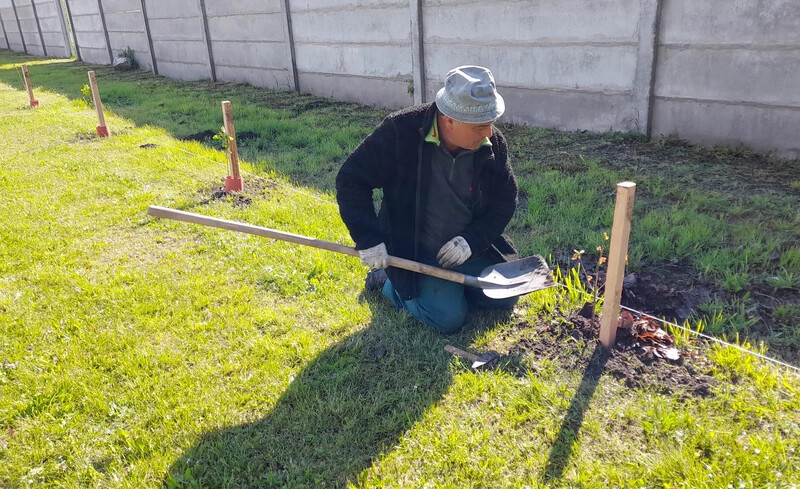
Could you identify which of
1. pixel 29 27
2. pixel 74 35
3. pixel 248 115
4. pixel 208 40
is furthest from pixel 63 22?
pixel 248 115

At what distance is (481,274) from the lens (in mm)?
2986

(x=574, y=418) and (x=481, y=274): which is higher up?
(x=481, y=274)

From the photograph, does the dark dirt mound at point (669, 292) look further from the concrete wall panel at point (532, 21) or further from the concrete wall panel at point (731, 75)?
the concrete wall panel at point (532, 21)

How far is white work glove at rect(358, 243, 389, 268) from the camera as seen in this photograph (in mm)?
2824

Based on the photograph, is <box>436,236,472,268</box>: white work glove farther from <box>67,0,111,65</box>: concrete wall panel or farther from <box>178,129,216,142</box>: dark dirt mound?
<box>67,0,111,65</box>: concrete wall panel

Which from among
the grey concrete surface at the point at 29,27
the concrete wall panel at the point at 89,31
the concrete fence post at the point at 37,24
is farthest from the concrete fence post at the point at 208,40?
the grey concrete surface at the point at 29,27

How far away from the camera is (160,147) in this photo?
7199mm

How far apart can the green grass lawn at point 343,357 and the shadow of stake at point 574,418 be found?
11 millimetres

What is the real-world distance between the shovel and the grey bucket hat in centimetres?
78

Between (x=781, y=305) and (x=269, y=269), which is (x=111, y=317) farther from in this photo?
(x=781, y=305)

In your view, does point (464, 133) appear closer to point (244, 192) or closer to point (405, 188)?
point (405, 188)

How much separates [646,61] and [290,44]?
7000mm

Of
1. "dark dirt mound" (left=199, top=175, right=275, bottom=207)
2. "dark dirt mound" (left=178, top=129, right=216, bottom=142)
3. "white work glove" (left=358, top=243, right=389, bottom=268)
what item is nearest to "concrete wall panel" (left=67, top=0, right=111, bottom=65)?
"dark dirt mound" (left=178, top=129, right=216, bottom=142)

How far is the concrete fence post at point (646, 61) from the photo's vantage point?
5690 millimetres
